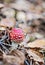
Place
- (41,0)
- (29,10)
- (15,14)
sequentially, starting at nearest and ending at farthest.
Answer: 1. (15,14)
2. (29,10)
3. (41,0)

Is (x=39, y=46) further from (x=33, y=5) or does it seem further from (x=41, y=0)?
(x=41, y=0)

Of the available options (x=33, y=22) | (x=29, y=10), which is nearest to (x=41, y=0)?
(x=29, y=10)

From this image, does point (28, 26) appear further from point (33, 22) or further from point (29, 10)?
point (29, 10)

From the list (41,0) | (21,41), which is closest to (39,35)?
(21,41)

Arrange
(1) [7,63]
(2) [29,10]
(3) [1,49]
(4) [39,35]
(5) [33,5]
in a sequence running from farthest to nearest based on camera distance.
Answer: (5) [33,5] → (2) [29,10] → (4) [39,35] → (3) [1,49] → (1) [7,63]

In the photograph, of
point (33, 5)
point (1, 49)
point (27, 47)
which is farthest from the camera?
point (33, 5)

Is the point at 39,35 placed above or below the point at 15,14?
below

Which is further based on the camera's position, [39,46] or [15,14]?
[15,14]

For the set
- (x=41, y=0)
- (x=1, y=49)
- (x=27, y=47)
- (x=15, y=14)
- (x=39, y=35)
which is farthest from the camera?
(x=41, y=0)

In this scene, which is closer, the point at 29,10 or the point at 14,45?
the point at 14,45
